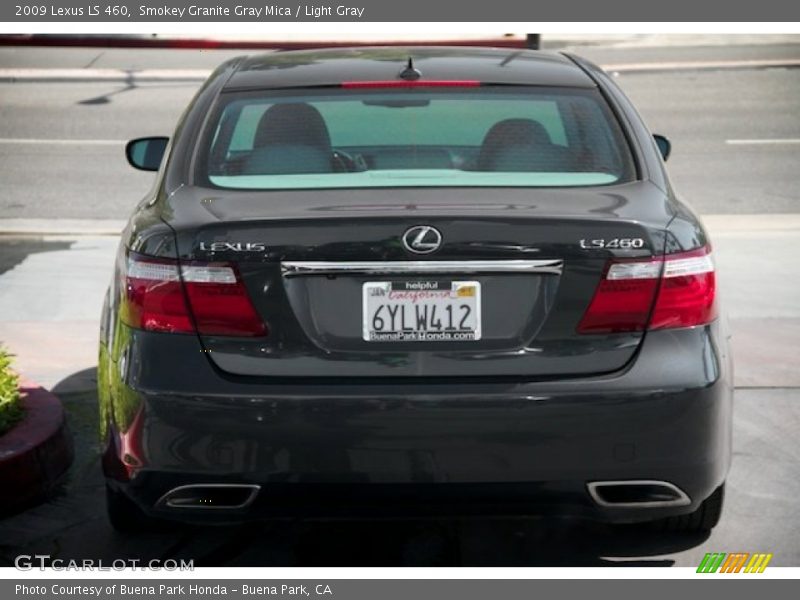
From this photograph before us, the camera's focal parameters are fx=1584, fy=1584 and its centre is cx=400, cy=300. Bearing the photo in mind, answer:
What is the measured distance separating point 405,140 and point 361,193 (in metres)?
1.10

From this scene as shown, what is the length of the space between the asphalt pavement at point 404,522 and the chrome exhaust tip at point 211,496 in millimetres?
669

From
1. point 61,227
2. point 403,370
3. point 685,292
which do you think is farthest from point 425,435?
point 61,227

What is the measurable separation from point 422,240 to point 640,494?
2.99ft

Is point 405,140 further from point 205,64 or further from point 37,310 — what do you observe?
point 205,64

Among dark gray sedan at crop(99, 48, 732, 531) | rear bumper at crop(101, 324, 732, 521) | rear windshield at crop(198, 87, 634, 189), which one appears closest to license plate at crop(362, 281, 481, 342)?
dark gray sedan at crop(99, 48, 732, 531)

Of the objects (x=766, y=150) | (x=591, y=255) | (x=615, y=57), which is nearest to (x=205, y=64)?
(x=615, y=57)

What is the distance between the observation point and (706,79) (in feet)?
65.1

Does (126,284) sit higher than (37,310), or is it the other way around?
(126,284)

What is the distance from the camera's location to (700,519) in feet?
16.5

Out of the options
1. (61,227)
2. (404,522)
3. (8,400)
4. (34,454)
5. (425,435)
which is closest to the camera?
(425,435)

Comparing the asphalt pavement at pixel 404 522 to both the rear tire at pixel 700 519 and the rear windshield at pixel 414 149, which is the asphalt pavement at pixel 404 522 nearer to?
the rear tire at pixel 700 519

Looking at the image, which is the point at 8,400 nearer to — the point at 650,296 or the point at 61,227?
the point at 650,296

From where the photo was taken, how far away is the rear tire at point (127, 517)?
4959mm

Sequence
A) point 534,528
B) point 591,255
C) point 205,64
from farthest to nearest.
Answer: point 205,64, point 534,528, point 591,255
